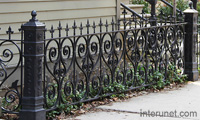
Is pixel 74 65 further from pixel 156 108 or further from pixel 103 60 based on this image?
pixel 156 108

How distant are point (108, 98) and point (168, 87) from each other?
153 centimetres

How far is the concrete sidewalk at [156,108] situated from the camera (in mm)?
5820

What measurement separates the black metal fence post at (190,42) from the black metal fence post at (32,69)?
3813 mm

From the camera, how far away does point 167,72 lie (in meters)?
8.11

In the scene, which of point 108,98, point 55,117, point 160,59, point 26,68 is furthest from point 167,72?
point 26,68

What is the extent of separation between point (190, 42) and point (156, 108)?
244 centimetres

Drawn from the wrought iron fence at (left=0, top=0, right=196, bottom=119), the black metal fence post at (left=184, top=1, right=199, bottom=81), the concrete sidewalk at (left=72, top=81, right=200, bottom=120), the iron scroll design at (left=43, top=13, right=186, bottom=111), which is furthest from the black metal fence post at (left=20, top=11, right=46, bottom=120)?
the black metal fence post at (left=184, top=1, right=199, bottom=81)

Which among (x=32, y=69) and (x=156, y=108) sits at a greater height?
(x=32, y=69)

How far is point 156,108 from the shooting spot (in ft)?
20.6

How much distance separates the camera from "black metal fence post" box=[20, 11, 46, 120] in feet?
17.0

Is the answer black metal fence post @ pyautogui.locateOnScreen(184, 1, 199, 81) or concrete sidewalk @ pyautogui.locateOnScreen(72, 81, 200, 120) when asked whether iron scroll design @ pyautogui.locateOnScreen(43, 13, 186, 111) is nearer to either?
black metal fence post @ pyautogui.locateOnScreen(184, 1, 199, 81)

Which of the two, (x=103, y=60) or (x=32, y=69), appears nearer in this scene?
(x=32, y=69)

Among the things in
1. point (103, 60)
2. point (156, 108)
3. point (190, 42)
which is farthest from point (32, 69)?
point (190, 42)

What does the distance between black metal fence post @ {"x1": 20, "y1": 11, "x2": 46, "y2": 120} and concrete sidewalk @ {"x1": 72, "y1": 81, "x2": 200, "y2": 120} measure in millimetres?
708
